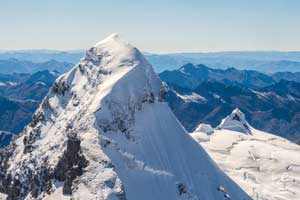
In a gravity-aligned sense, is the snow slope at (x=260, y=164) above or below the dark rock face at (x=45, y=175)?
below

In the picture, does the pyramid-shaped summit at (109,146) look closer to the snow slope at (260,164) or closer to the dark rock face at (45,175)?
the dark rock face at (45,175)

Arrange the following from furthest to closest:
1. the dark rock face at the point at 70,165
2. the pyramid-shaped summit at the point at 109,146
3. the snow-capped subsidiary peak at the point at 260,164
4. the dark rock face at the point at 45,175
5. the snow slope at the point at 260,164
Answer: the snow-capped subsidiary peak at the point at 260,164
the snow slope at the point at 260,164
the pyramid-shaped summit at the point at 109,146
the dark rock face at the point at 45,175
the dark rock face at the point at 70,165

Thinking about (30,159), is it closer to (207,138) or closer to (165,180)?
(165,180)

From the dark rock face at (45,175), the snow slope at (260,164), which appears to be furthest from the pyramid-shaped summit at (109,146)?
the snow slope at (260,164)

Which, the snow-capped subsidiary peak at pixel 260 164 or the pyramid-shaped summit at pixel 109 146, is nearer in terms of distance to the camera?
the pyramid-shaped summit at pixel 109 146

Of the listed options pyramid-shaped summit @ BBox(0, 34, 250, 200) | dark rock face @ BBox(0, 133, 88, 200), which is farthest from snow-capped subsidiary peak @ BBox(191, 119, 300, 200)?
dark rock face @ BBox(0, 133, 88, 200)

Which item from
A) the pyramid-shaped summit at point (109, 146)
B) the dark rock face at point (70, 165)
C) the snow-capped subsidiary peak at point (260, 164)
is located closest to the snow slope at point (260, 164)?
the snow-capped subsidiary peak at point (260, 164)

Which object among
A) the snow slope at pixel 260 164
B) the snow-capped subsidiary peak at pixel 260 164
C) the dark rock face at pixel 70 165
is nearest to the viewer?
the dark rock face at pixel 70 165
